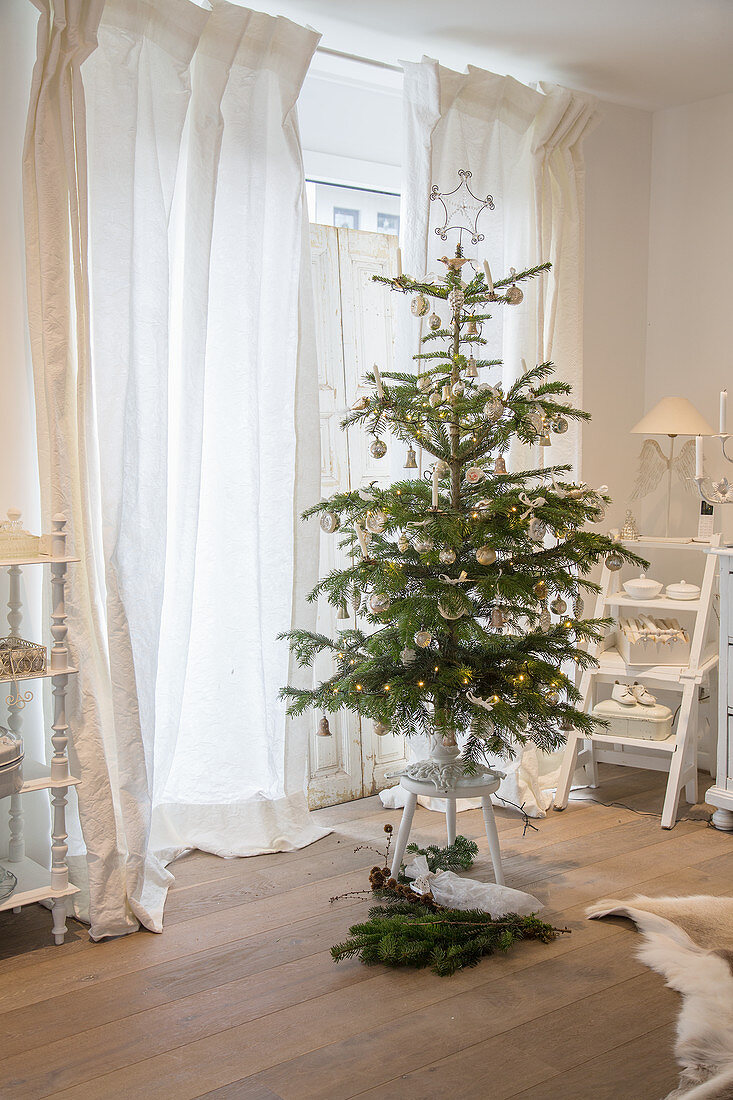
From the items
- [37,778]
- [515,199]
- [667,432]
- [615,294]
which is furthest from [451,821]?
[615,294]

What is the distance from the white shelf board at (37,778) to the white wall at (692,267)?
2.61m

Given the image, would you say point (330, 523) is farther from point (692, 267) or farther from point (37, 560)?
point (692, 267)

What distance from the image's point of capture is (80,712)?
2545mm

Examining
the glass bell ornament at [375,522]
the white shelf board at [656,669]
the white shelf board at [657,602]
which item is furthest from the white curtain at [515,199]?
the glass bell ornament at [375,522]

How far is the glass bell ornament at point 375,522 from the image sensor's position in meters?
2.40

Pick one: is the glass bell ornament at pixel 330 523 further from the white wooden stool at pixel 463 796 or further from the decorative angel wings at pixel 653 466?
the decorative angel wings at pixel 653 466

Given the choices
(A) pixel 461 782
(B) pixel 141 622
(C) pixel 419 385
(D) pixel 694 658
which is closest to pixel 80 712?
(B) pixel 141 622

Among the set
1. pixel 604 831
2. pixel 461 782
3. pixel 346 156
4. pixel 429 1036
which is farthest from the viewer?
pixel 346 156

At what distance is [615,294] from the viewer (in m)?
4.07

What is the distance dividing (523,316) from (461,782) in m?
1.75

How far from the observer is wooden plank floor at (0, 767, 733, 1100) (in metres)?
1.92

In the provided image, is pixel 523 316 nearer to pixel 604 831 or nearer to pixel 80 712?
pixel 604 831

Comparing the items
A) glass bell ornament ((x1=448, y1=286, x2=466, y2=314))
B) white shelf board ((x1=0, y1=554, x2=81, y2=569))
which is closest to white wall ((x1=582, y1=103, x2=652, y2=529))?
glass bell ornament ((x1=448, y1=286, x2=466, y2=314))

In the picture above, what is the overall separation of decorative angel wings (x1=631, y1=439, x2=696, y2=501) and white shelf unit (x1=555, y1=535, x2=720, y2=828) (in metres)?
0.26
